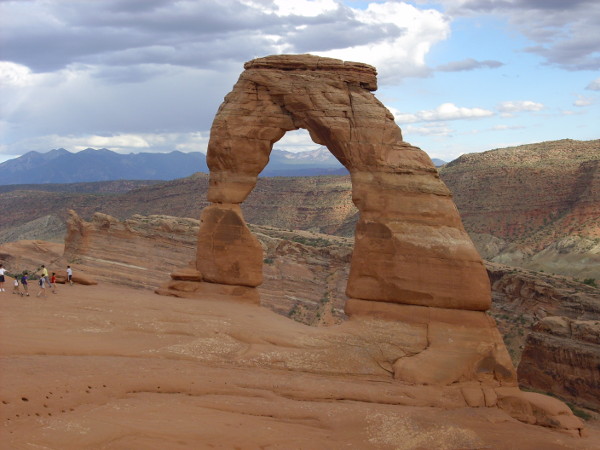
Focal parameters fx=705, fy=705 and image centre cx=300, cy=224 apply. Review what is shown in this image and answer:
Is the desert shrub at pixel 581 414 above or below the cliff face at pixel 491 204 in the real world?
below

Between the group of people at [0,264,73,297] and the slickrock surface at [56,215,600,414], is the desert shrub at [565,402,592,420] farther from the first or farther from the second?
the group of people at [0,264,73,297]

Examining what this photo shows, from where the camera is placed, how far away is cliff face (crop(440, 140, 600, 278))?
6169 centimetres

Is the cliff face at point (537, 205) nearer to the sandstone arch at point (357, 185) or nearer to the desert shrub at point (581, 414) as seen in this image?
the desert shrub at point (581, 414)

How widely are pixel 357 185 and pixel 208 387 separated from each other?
27.7ft

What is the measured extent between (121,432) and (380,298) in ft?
31.9

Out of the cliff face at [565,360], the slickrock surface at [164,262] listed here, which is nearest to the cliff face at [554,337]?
the cliff face at [565,360]

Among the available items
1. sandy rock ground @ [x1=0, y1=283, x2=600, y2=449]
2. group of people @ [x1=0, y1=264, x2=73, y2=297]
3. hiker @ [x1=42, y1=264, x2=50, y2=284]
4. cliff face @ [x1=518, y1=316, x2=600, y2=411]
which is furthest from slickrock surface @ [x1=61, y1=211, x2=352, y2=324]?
sandy rock ground @ [x1=0, y1=283, x2=600, y2=449]

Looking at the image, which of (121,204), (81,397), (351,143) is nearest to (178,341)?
(81,397)

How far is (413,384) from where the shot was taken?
19.5 m

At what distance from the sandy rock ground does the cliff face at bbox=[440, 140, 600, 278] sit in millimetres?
40898

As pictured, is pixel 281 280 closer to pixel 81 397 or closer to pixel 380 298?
pixel 380 298

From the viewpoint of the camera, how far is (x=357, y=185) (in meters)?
22.4

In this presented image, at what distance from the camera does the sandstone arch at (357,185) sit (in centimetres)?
2111

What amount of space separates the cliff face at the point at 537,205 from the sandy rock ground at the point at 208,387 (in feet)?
134
